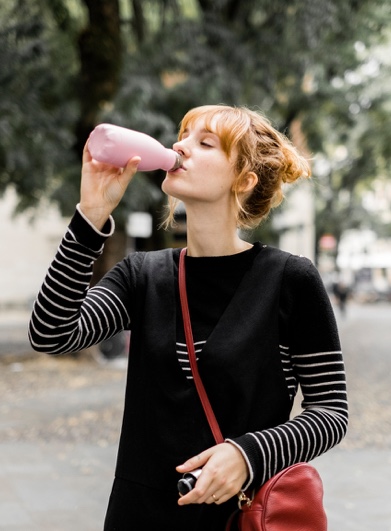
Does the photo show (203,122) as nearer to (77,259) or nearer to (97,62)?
(77,259)

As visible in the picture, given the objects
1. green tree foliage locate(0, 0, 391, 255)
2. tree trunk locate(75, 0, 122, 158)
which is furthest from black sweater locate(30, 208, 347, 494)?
tree trunk locate(75, 0, 122, 158)

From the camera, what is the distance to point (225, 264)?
5.98 feet

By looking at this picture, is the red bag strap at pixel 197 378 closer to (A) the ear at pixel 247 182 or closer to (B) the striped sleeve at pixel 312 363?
(B) the striped sleeve at pixel 312 363

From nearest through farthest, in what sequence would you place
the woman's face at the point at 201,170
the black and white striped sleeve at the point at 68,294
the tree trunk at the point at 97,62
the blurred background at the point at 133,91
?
the black and white striped sleeve at the point at 68,294, the woman's face at the point at 201,170, the blurred background at the point at 133,91, the tree trunk at the point at 97,62

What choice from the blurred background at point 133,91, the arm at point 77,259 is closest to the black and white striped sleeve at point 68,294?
the arm at point 77,259

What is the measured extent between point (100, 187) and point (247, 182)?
0.40 metres

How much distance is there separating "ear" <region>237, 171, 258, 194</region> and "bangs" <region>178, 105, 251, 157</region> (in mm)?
84

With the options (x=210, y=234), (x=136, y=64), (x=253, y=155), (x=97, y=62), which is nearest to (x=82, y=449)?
(x=210, y=234)

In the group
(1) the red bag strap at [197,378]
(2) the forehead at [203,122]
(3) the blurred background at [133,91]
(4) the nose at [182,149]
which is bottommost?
(1) the red bag strap at [197,378]

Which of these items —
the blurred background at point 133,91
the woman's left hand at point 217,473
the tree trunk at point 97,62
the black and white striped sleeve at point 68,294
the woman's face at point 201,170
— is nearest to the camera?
the woman's left hand at point 217,473

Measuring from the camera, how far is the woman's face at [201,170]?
1763 millimetres

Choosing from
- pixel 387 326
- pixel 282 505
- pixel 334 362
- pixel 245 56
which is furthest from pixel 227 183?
pixel 387 326

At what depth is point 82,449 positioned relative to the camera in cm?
703

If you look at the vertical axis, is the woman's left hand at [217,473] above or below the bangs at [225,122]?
below
